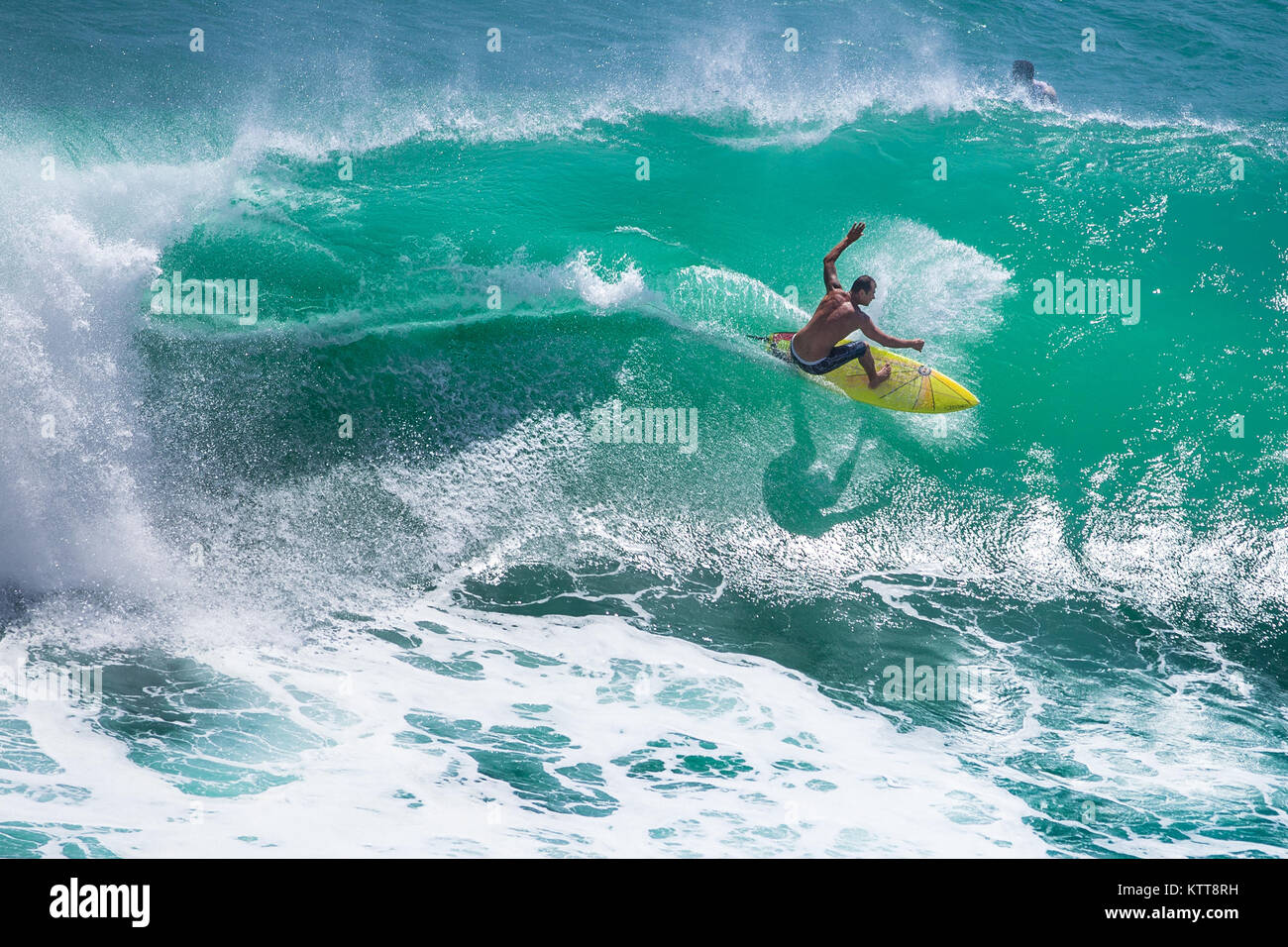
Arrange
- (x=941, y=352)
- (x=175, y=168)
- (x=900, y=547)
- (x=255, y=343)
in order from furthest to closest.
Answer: (x=175, y=168) < (x=941, y=352) < (x=255, y=343) < (x=900, y=547)

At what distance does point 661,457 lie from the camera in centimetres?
1121

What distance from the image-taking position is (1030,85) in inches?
674

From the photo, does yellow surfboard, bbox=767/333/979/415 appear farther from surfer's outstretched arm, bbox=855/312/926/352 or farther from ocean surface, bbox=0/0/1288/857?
surfer's outstretched arm, bbox=855/312/926/352

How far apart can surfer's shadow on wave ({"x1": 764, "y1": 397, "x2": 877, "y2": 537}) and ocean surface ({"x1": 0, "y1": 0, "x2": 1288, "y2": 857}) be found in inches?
1.9

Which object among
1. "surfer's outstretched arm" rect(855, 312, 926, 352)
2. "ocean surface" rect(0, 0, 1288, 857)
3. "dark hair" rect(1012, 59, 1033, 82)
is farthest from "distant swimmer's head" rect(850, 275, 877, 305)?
"dark hair" rect(1012, 59, 1033, 82)

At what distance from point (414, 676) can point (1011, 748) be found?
5578mm

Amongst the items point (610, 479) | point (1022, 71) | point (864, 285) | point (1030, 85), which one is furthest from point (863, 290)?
point (1022, 71)

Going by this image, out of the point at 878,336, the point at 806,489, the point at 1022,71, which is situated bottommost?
the point at 806,489

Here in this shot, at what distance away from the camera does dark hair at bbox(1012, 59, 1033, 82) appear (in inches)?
676

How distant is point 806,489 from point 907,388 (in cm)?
173

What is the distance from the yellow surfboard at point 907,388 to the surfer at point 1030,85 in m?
8.30

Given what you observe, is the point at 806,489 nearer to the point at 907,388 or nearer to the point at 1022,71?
the point at 907,388

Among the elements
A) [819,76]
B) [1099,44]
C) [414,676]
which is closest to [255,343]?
[414,676]

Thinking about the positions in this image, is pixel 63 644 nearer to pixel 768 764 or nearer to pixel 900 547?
pixel 768 764
